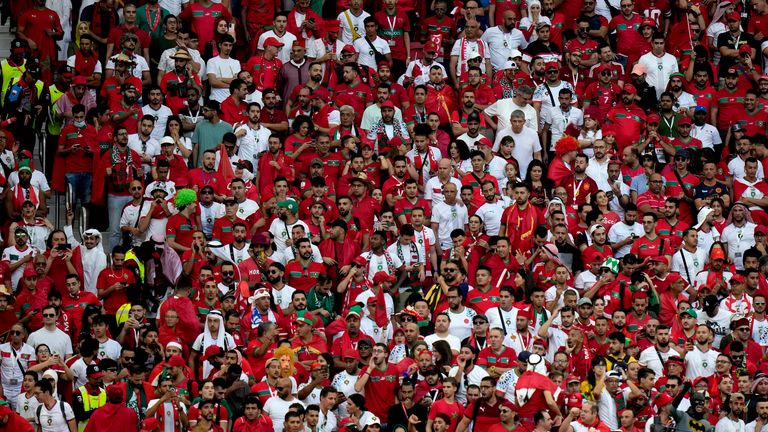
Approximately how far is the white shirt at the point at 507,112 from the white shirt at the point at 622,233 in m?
2.29

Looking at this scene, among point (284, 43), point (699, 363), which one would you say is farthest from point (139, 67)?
point (699, 363)

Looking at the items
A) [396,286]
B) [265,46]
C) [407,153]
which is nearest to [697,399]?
[396,286]

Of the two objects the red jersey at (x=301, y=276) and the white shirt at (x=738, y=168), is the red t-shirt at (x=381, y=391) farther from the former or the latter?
the white shirt at (x=738, y=168)

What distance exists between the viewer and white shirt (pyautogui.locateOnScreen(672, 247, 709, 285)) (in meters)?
26.6

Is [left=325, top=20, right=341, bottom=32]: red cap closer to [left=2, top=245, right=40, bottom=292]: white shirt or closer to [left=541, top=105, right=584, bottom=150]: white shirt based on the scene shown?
[left=541, top=105, right=584, bottom=150]: white shirt

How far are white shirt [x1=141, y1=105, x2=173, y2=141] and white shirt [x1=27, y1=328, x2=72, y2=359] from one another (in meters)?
4.18

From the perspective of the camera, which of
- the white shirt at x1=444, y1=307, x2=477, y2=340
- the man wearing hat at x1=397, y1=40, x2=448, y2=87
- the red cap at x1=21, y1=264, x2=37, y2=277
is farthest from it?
the man wearing hat at x1=397, y1=40, x2=448, y2=87

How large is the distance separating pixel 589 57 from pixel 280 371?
895cm

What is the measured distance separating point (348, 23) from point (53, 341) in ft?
26.1

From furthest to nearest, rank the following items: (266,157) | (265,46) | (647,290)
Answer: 1. (265,46)
2. (266,157)
3. (647,290)

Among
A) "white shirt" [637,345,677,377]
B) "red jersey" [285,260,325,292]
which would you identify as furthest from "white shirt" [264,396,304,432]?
"white shirt" [637,345,677,377]

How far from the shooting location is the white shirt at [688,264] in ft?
87.4

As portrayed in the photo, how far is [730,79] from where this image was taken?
29.7m

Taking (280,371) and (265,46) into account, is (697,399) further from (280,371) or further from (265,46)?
(265,46)
